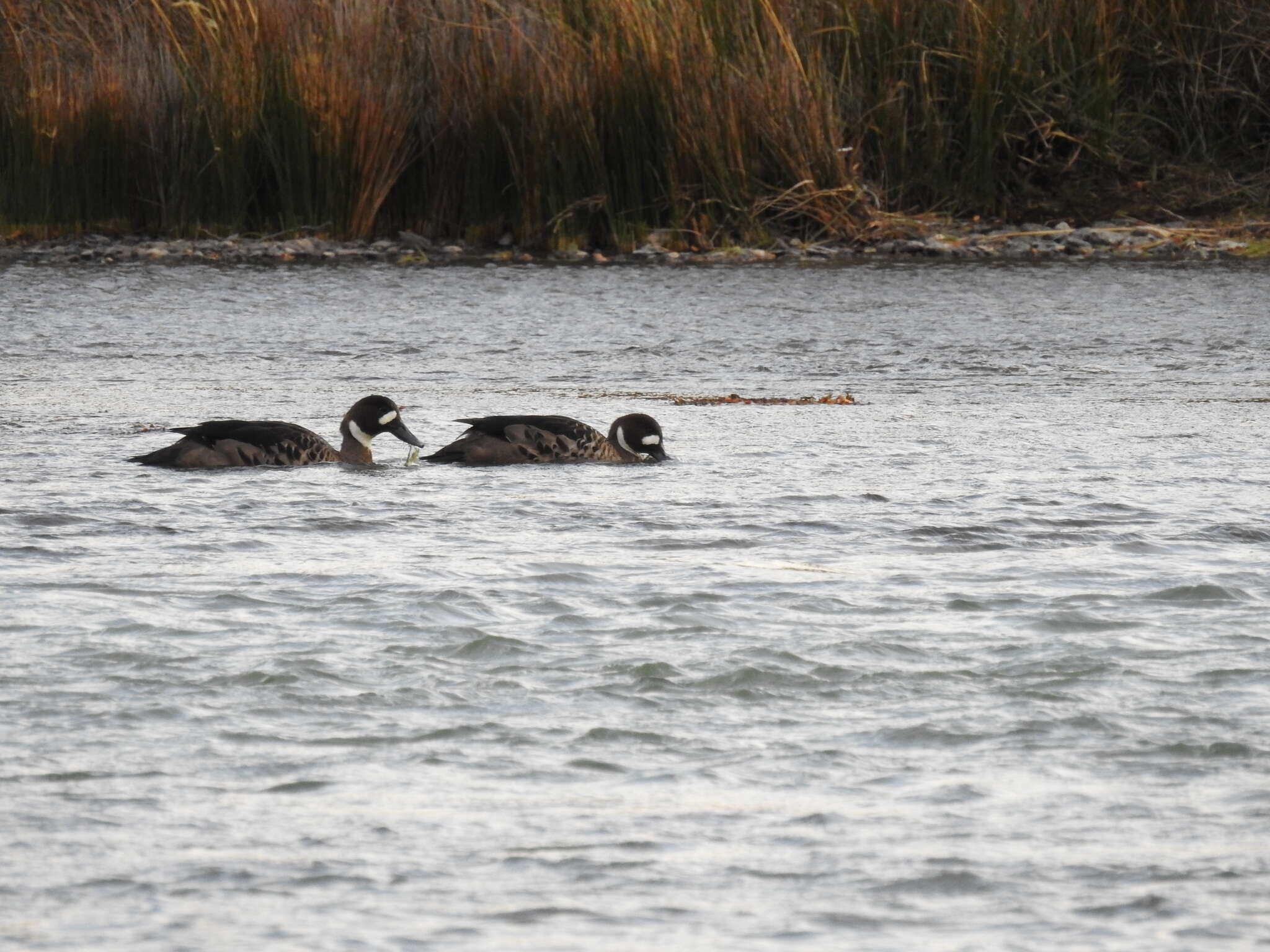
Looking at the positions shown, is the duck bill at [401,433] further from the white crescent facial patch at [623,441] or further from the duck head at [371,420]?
the white crescent facial patch at [623,441]

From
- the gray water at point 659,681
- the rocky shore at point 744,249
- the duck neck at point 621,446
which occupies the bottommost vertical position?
the gray water at point 659,681

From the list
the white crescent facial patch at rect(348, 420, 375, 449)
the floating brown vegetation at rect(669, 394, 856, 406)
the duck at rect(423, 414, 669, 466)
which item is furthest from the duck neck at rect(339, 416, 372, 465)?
the floating brown vegetation at rect(669, 394, 856, 406)

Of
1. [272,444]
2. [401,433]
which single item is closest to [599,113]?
[401,433]

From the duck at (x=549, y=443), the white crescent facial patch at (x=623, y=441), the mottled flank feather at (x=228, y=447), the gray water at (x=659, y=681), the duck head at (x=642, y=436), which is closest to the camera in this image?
the gray water at (x=659, y=681)

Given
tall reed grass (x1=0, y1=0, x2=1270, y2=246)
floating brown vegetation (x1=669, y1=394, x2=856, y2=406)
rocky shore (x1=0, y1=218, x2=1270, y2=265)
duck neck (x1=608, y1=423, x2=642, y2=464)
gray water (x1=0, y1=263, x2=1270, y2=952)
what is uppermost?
tall reed grass (x1=0, y1=0, x2=1270, y2=246)

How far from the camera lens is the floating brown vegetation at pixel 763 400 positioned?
10.0 metres

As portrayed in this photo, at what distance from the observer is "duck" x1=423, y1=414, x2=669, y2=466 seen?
8312mm

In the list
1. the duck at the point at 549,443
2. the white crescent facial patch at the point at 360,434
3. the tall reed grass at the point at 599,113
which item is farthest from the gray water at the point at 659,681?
the tall reed grass at the point at 599,113

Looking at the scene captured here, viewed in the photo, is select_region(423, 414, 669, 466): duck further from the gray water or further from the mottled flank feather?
the mottled flank feather

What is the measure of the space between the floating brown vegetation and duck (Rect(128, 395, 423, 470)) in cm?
202

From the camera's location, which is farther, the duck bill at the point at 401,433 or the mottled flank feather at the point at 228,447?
the duck bill at the point at 401,433

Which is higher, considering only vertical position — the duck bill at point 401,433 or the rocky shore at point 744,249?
the rocky shore at point 744,249

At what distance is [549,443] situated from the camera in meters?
8.42

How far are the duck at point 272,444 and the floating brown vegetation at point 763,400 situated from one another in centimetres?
202
